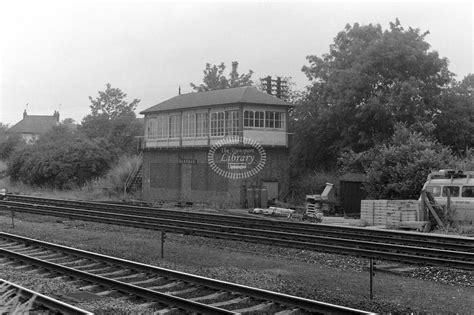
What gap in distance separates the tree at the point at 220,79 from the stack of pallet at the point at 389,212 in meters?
40.3

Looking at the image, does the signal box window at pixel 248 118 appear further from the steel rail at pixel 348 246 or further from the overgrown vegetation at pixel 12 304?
the overgrown vegetation at pixel 12 304

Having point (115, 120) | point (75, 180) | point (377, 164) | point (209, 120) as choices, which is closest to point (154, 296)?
point (377, 164)

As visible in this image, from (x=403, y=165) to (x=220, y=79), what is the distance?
38.0 meters

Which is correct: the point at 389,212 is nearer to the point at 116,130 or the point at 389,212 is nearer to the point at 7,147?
the point at 116,130

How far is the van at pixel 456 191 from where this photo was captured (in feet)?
60.2

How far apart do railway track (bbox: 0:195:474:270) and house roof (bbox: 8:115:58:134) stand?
8471 centimetres

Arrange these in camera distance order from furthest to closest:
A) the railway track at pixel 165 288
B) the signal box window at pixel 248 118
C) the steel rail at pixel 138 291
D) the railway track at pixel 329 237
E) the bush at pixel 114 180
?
the bush at pixel 114 180 < the signal box window at pixel 248 118 < the railway track at pixel 329 237 < the railway track at pixel 165 288 < the steel rail at pixel 138 291

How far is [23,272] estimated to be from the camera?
10406 millimetres

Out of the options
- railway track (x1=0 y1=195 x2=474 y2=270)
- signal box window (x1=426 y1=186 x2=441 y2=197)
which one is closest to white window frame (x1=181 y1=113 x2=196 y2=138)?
railway track (x1=0 y1=195 x2=474 y2=270)

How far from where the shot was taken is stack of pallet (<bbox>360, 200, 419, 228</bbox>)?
18719 millimetres

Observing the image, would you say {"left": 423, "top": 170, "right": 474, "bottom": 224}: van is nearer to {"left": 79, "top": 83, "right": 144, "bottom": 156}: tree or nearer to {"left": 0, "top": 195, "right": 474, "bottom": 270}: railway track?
{"left": 0, "top": 195, "right": 474, "bottom": 270}: railway track

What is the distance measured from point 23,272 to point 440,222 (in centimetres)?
1299

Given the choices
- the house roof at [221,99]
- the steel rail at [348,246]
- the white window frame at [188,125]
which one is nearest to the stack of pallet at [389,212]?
the steel rail at [348,246]

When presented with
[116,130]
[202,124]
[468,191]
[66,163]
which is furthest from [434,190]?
[116,130]
